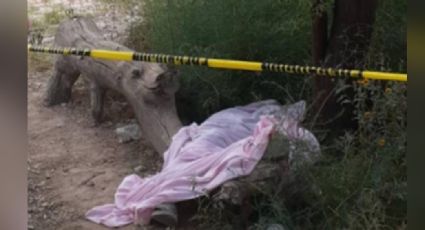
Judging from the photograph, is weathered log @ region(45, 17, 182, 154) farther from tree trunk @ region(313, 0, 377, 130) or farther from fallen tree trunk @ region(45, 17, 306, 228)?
tree trunk @ region(313, 0, 377, 130)

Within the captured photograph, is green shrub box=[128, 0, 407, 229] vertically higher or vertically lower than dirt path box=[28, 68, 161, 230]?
higher

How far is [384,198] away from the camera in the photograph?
9.69 feet

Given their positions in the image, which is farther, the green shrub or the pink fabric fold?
the pink fabric fold

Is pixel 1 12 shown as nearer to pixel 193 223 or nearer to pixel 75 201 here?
pixel 193 223

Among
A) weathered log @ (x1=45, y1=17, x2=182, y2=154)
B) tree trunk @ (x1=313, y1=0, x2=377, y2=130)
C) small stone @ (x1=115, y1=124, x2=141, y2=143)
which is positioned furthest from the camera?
small stone @ (x1=115, y1=124, x2=141, y2=143)

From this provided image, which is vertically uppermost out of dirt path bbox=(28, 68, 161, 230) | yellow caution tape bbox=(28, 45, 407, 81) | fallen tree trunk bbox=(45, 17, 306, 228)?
yellow caution tape bbox=(28, 45, 407, 81)

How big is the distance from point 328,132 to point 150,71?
46.9 inches

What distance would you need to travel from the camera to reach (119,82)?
175 inches

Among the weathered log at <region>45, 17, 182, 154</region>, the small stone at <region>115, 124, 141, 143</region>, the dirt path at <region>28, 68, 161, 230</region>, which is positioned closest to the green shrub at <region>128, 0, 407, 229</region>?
the weathered log at <region>45, 17, 182, 154</region>

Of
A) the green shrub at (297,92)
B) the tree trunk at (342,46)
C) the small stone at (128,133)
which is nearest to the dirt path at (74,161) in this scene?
the small stone at (128,133)

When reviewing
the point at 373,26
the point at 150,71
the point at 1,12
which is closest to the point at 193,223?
the point at 150,71

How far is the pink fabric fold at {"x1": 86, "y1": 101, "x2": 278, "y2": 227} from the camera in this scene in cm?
326

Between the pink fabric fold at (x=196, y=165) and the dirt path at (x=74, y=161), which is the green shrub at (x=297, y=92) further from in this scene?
the dirt path at (x=74, y=161)

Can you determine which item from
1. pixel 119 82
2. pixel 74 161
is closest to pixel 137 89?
pixel 119 82
